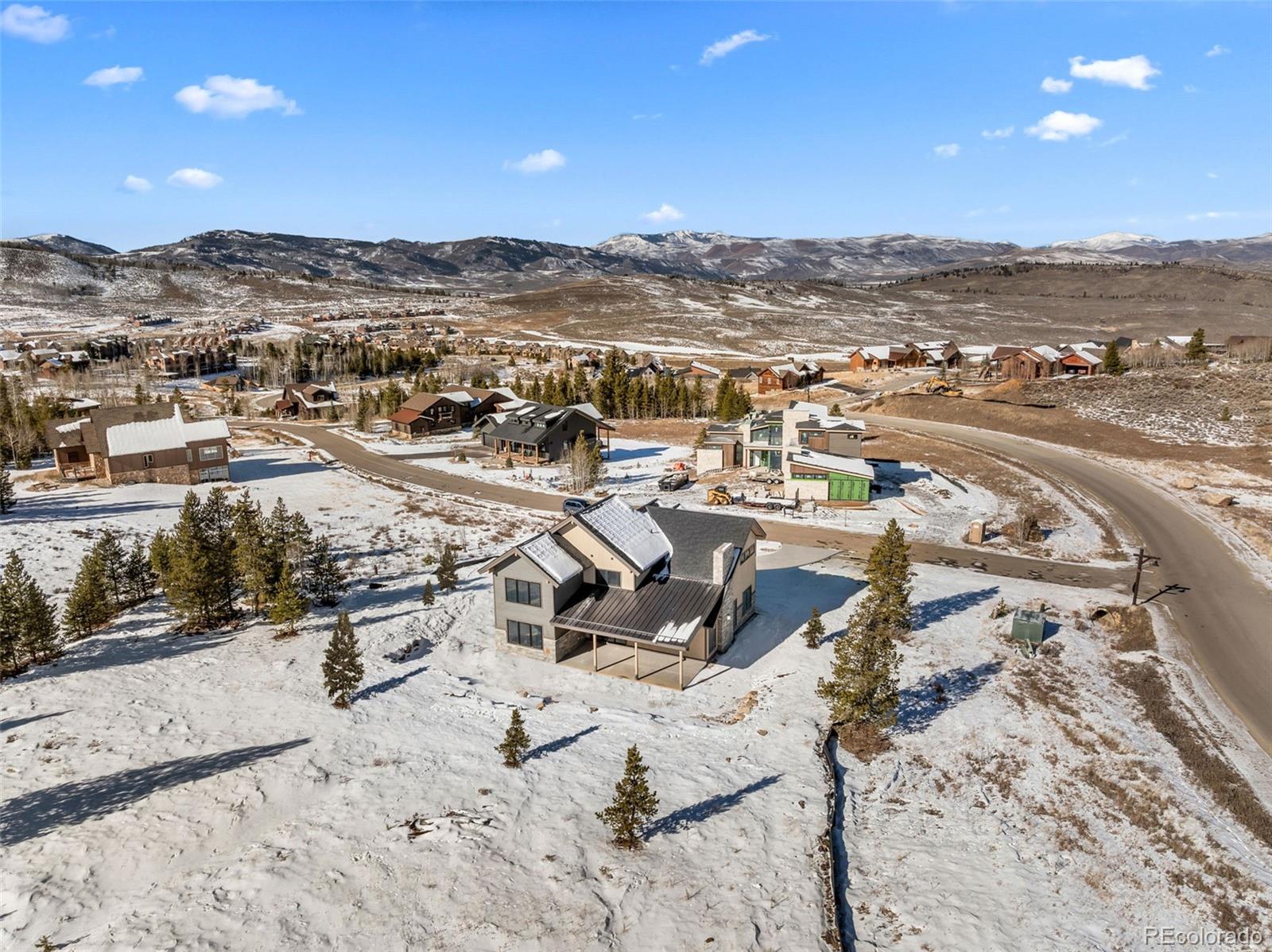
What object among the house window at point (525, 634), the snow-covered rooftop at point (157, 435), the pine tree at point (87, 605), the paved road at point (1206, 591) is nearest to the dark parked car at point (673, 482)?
the house window at point (525, 634)

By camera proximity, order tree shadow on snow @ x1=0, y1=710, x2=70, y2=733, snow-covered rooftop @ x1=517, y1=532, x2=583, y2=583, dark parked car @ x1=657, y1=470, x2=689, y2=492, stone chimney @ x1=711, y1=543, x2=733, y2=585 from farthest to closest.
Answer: dark parked car @ x1=657, y1=470, x2=689, y2=492 → stone chimney @ x1=711, y1=543, x2=733, y2=585 → snow-covered rooftop @ x1=517, y1=532, x2=583, y2=583 → tree shadow on snow @ x1=0, y1=710, x2=70, y2=733

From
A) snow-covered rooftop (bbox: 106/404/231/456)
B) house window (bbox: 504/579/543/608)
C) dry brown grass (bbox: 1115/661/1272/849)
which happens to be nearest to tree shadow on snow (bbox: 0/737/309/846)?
house window (bbox: 504/579/543/608)

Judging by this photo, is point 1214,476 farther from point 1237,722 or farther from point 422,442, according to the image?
point 422,442

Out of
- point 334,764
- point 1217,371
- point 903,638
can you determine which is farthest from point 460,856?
point 1217,371

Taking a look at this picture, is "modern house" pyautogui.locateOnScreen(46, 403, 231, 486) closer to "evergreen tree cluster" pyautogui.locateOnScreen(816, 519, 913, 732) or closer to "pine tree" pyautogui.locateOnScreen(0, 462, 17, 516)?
"pine tree" pyautogui.locateOnScreen(0, 462, 17, 516)

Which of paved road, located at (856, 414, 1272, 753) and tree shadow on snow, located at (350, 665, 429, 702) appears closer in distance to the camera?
paved road, located at (856, 414, 1272, 753)

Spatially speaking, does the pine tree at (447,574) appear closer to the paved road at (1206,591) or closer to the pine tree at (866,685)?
the pine tree at (866,685)
